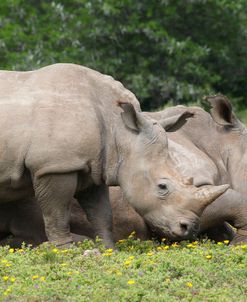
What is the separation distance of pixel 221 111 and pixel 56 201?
245 cm

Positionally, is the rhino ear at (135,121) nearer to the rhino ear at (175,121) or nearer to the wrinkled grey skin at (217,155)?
the rhino ear at (175,121)

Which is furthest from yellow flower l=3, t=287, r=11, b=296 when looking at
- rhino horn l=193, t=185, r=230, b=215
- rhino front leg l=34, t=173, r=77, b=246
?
rhino horn l=193, t=185, r=230, b=215

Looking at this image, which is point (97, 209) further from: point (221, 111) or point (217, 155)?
point (221, 111)

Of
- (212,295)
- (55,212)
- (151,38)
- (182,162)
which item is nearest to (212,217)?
(182,162)

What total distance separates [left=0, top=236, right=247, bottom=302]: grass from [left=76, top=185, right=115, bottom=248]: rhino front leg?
778 mm

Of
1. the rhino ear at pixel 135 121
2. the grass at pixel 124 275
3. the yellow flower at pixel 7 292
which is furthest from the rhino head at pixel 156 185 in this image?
the yellow flower at pixel 7 292

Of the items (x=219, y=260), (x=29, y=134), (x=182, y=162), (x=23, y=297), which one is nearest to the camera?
(x=23, y=297)

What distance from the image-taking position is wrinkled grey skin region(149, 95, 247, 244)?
38.8ft

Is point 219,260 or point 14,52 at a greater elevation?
point 219,260

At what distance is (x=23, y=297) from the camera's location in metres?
8.55

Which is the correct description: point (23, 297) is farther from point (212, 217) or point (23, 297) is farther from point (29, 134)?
point (212, 217)

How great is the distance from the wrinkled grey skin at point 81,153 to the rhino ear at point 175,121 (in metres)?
0.40

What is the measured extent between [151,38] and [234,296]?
16.8m

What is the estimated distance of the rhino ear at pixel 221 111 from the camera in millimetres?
12383
